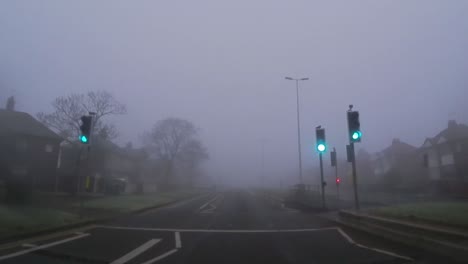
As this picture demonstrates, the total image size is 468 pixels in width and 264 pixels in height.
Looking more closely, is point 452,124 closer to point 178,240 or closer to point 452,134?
point 452,134

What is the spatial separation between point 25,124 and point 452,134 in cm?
5279

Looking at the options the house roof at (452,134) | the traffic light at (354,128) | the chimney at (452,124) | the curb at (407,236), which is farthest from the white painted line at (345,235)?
the chimney at (452,124)

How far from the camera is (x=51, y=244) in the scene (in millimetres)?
10383

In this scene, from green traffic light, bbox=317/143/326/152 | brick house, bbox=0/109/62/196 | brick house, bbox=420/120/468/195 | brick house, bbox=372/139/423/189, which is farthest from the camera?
brick house, bbox=372/139/423/189

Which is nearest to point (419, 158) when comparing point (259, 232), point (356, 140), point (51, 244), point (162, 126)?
point (162, 126)

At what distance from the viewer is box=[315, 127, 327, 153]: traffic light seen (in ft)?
66.8

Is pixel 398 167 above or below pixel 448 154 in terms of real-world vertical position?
below

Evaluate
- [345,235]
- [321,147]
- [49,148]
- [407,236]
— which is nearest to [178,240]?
[345,235]

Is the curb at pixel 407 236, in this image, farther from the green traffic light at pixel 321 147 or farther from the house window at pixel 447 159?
the house window at pixel 447 159

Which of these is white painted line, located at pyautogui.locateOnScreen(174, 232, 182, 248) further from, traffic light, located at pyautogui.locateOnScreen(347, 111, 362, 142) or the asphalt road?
traffic light, located at pyautogui.locateOnScreen(347, 111, 362, 142)

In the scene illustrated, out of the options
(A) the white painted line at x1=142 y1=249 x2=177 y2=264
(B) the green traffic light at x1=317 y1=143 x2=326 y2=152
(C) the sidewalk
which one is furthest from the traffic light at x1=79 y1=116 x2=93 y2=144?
(B) the green traffic light at x1=317 y1=143 x2=326 y2=152

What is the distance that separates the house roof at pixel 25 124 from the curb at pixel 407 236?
35.0 m

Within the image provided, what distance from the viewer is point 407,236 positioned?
1065cm

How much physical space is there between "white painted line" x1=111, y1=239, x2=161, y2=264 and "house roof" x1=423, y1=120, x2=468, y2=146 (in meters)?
49.4
